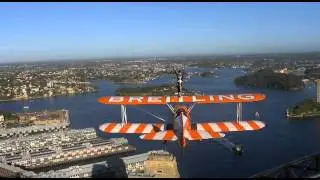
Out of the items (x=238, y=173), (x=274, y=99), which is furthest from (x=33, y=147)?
(x=274, y=99)

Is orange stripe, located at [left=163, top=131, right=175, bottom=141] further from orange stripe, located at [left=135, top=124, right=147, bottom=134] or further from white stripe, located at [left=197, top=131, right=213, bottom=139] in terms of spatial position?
orange stripe, located at [left=135, top=124, right=147, bottom=134]

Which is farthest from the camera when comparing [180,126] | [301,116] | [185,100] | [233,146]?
[301,116]

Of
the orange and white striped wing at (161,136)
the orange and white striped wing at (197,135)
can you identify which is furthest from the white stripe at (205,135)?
the orange and white striped wing at (161,136)

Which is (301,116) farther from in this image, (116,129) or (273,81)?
(116,129)

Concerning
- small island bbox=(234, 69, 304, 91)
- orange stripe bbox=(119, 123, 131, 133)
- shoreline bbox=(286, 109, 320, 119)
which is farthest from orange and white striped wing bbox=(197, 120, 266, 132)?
small island bbox=(234, 69, 304, 91)

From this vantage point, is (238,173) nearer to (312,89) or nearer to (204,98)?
(204,98)

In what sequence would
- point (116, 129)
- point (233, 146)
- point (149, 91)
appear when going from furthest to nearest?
point (149, 91) < point (233, 146) < point (116, 129)

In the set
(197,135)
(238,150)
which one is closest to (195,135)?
(197,135)
